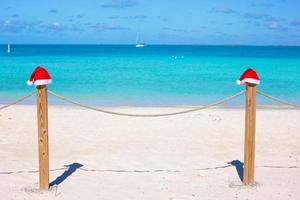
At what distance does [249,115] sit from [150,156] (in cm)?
Answer: 222

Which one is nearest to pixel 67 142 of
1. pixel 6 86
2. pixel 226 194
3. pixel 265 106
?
pixel 226 194

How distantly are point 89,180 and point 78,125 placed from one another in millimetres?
4105

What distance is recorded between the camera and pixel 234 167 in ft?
20.6

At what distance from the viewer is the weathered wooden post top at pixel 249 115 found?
5059 millimetres

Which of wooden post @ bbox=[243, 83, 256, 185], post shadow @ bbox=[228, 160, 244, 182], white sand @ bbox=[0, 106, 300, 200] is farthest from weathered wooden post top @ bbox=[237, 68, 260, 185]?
post shadow @ bbox=[228, 160, 244, 182]

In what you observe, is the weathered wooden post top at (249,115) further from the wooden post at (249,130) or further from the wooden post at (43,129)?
the wooden post at (43,129)

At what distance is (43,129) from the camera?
493 cm

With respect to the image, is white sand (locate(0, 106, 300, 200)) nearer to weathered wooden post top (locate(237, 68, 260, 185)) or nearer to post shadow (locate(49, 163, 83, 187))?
post shadow (locate(49, 163, 83, 187))

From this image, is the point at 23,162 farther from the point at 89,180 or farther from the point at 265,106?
the point at 265,106

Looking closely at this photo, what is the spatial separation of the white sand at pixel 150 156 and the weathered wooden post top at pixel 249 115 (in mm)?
281

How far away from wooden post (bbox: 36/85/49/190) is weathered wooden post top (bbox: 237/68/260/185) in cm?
230

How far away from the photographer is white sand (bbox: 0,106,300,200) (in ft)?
17.0

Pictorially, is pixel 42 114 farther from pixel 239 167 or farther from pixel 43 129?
pixel 239 167

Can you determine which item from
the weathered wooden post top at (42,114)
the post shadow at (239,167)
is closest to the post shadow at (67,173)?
Answer: the weathered wooden post top at (42,114)
